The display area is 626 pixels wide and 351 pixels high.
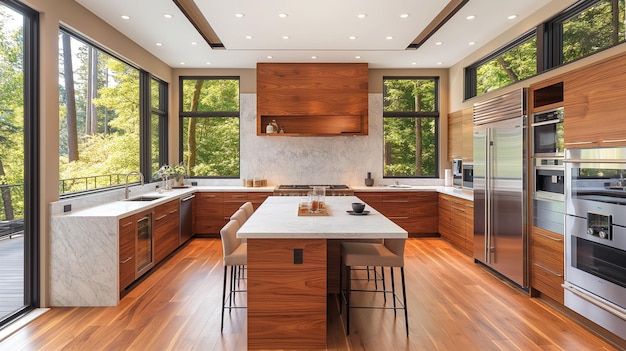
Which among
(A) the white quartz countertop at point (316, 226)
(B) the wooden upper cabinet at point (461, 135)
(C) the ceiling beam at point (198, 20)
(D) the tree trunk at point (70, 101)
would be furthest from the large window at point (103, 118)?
(B) the wooden upper cabinet at point (461, 135)

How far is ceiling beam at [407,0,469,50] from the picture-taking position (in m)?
4.19

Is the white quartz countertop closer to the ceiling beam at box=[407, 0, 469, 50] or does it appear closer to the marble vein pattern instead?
the marble vein pattern

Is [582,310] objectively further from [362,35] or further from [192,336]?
[362,35]

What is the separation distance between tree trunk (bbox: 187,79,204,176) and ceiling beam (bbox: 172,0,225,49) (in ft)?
4.97

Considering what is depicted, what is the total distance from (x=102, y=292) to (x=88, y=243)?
47cm

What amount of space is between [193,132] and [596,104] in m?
6.03

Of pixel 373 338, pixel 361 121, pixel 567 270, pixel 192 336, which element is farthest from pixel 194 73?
A: pixel 567 270

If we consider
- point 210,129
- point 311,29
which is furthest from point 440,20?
point 210,129

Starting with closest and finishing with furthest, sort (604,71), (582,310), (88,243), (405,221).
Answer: (604,71) → (582,310) → (88,243) → (405,221)

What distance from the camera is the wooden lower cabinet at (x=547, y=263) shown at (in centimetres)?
326

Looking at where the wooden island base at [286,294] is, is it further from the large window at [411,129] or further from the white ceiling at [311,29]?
the large window at [411,129]

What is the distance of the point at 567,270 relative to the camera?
10.3ft

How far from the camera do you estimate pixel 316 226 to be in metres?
2.67

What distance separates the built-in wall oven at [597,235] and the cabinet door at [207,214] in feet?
15.9
